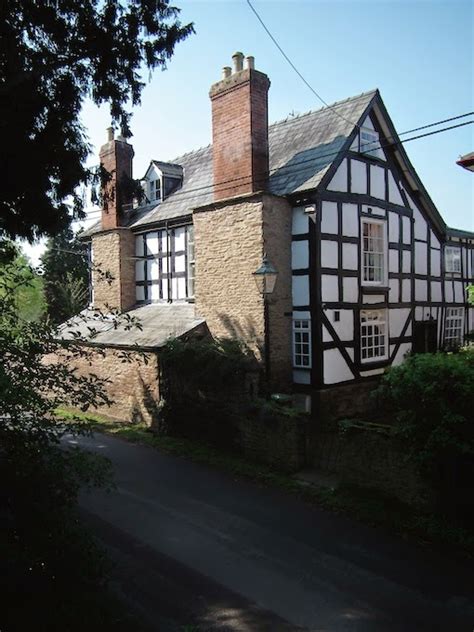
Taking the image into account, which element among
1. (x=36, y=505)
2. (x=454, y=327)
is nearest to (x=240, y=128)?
(x=36, y=505)

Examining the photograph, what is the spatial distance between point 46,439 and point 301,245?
9795mm

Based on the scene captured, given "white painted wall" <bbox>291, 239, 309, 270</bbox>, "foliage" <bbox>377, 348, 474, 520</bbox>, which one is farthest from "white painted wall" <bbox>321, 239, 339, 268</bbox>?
"foliage" <bbox>377, 348, 474, 520</bbox>

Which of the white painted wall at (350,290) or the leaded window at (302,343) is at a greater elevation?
the white painted wall at (350,290)

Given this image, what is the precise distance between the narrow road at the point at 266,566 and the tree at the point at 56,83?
5.08m

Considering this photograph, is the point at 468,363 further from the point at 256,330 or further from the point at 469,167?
the point at 256,330

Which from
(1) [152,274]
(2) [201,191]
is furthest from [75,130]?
(1) [152,274]

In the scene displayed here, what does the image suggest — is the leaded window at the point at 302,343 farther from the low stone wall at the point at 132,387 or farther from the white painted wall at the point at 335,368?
the low stone wall at the point at 132,387

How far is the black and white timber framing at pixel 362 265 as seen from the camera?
13.3m

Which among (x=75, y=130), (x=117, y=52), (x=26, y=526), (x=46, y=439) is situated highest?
(x=117, y=52)

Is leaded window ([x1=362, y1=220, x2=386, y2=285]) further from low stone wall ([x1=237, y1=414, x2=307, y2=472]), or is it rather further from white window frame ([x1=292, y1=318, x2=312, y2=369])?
Result: low stone wall ([x1=237, y1=414, x2=307, y2=472])

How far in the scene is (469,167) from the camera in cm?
910

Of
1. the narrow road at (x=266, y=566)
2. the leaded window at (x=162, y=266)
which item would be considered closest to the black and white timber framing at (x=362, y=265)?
the leaded window at (x=162, y=266)

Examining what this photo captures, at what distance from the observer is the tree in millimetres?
5723

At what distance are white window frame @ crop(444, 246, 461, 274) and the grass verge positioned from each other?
40.5 feet
